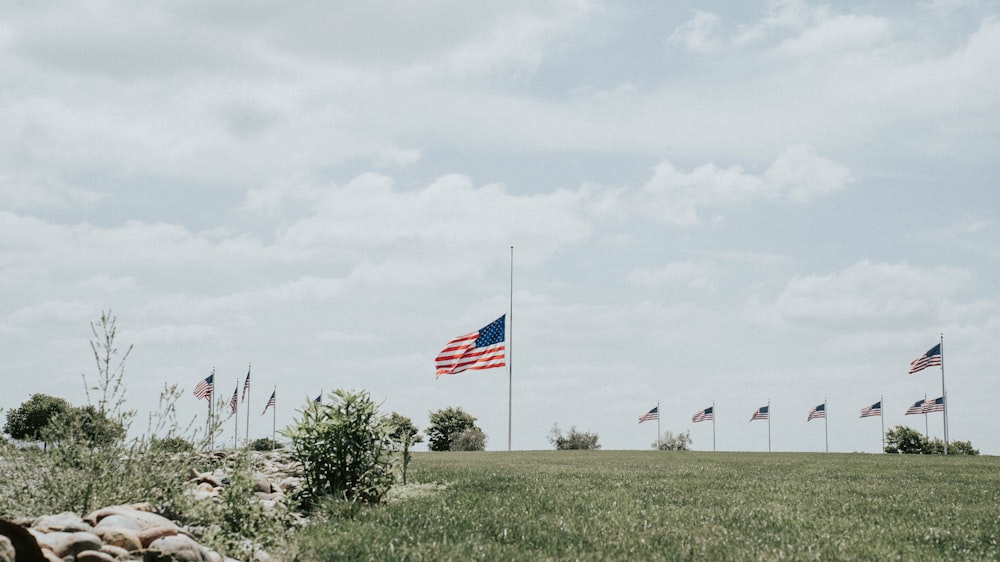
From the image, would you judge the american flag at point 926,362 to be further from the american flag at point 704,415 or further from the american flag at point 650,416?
the american flag at point 650,416

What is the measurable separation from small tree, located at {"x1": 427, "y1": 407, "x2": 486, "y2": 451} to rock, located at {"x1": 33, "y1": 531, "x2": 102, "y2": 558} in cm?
5640

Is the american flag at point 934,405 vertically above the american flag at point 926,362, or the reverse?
the american flag at point 926,362

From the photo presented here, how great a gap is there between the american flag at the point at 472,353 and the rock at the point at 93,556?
25163 millimetres

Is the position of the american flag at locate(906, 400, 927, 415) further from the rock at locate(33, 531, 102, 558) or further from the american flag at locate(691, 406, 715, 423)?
the rock at locate(33, 531, 102, 558)

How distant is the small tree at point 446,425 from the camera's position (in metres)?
64.2

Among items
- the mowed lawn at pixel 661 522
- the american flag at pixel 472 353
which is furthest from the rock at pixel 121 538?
the american flag at pixel 472 353

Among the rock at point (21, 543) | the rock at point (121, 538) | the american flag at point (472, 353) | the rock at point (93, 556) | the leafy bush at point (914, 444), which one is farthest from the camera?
the leafy bush at point (914, 444)

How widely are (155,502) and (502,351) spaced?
22.9 meters

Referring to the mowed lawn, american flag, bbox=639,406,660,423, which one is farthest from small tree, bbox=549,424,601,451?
the mowed lawn

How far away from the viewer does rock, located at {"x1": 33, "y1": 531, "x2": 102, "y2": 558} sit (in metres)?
8.05

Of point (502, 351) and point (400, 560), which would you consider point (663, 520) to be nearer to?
point (400, 560)

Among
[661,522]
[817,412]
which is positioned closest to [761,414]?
[817,412]

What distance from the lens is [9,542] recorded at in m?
7.25

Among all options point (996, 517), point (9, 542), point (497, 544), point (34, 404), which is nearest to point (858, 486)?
point (996, 517)
